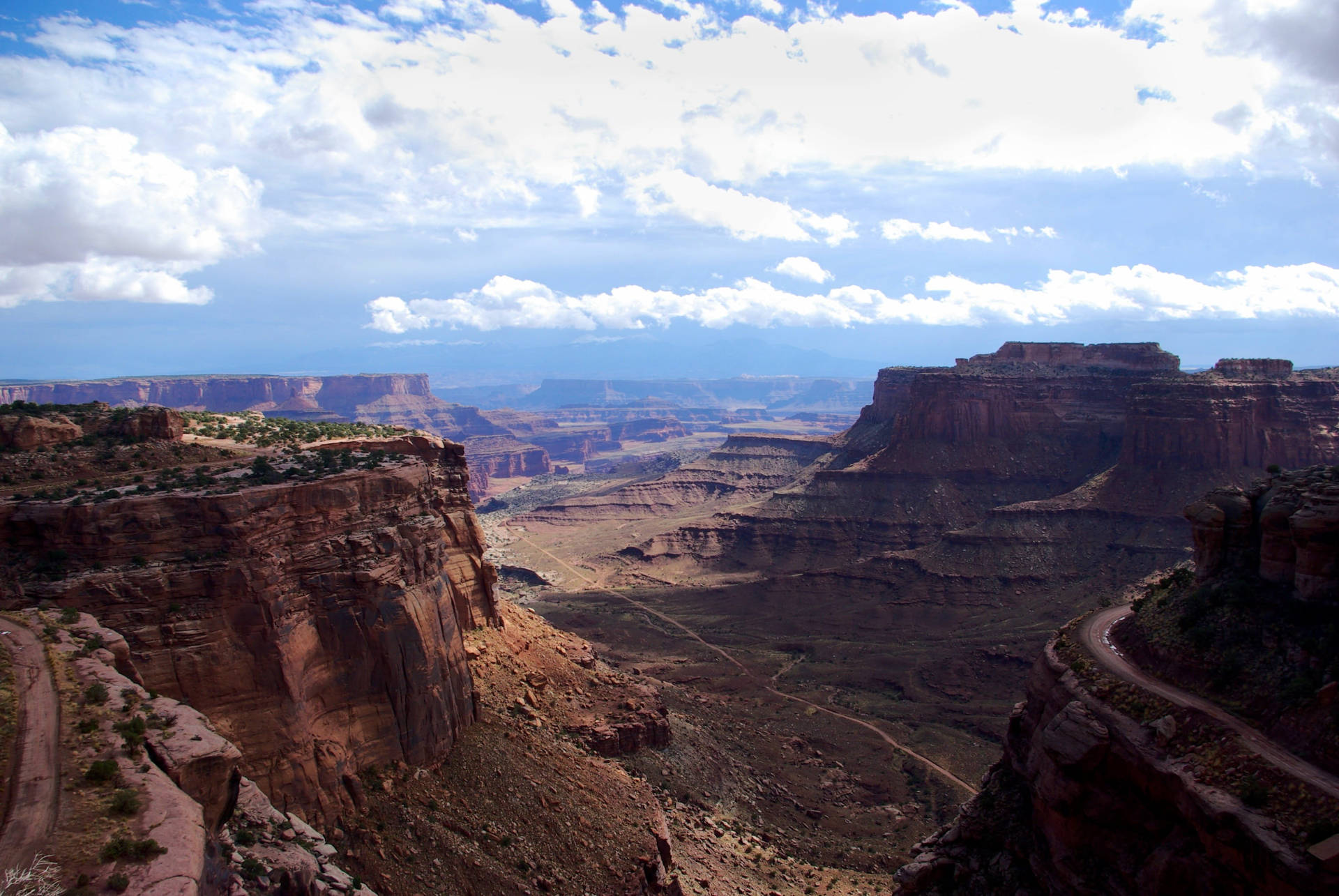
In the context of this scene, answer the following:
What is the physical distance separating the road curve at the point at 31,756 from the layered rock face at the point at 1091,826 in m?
24.0

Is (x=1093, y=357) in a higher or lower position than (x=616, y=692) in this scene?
higher

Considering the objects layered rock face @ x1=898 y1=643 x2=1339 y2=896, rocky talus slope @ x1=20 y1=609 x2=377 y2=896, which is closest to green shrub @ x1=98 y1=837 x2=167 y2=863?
rocky talus slope @ x1=20 y1=609 x2=377 y2=896

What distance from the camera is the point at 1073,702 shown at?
26.1 meters

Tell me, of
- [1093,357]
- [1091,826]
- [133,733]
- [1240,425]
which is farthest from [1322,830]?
[1093,357]

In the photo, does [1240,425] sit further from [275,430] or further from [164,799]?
[164,799]

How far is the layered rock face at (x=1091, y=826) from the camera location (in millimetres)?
19375

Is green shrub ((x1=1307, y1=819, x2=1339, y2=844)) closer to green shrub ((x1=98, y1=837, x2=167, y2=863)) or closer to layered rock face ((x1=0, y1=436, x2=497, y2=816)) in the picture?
green shrub ((x1=98, y1=837, x2=167, y2=863))

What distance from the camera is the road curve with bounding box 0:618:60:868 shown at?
15703mm

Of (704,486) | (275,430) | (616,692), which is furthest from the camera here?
(704,486)

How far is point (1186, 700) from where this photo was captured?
24.8 m

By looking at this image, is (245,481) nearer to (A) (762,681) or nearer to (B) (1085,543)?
(A) (762,681)

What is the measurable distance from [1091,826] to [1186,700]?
4.77 m

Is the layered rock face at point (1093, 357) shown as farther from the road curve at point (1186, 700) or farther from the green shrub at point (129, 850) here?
the green shrub at point (129, 850)

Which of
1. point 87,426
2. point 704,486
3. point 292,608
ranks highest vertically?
point 87,426
